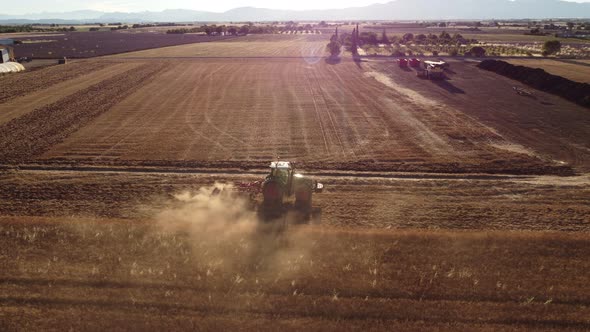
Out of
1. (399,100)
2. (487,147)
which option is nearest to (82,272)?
(487,147)

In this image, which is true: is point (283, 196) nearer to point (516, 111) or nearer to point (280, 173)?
point (280, 173)

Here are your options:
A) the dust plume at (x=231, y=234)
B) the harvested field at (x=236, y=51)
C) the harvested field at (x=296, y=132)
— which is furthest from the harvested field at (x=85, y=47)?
the dust plume at (x=231, y=234)

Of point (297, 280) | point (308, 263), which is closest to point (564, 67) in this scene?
point (308, 263)

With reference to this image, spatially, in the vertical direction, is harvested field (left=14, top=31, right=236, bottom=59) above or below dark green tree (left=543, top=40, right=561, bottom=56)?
above

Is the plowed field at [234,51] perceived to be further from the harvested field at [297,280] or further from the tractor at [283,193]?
the harvested field at [297,280]

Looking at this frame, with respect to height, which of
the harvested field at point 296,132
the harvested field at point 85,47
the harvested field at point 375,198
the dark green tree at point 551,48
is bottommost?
the harvested field at point 375,198

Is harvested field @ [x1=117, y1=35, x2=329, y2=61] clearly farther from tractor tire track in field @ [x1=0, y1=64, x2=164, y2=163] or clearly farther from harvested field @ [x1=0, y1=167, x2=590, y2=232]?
harvested field @ [x1=0, y1=167, x2=590, y2=232]

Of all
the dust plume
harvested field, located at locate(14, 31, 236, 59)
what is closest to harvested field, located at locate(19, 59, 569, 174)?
the dust plume
